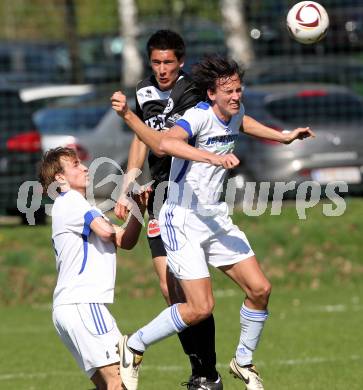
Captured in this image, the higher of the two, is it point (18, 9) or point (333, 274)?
point (18, 9)

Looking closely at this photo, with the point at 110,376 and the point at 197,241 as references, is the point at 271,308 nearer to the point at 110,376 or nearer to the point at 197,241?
the point at 197,241

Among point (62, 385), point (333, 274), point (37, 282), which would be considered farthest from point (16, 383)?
point (333, 274)

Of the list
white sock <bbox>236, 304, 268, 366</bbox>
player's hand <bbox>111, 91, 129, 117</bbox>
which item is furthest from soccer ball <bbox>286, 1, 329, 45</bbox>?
A: white sock <bbox>236, 304, 268, 366</bbox>

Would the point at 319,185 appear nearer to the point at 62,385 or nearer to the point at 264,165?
the point at 264,165

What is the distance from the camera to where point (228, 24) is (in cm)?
2345

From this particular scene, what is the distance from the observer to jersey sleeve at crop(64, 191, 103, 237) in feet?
24.7

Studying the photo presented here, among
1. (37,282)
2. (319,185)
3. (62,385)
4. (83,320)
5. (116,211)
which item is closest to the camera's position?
(83,320)

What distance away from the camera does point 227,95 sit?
7.96 meters

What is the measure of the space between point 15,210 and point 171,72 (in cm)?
909

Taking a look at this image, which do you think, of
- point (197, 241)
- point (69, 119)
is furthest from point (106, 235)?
point (69, 119)

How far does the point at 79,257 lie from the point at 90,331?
1.51ft

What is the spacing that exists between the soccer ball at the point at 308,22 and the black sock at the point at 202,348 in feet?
6.85

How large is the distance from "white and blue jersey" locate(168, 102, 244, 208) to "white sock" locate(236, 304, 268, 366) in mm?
816

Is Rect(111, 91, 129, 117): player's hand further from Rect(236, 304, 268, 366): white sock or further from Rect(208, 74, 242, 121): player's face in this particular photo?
Rect(236, 304, 268, 366): white sock
